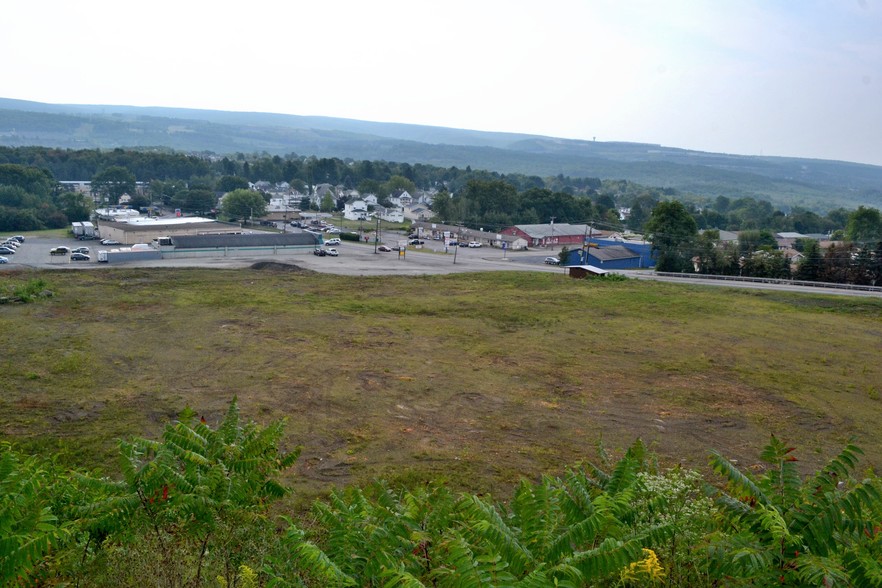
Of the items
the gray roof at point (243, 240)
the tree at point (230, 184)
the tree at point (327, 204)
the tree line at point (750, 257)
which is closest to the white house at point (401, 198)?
the tree at point (327, 204)

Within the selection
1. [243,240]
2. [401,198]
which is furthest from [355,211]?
[243,240]

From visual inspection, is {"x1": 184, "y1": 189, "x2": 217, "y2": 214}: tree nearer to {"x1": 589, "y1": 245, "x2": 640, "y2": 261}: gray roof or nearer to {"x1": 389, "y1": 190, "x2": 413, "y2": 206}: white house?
{"x1": 389, "y1": 190, "x2": 413, "y2": 206}: white house

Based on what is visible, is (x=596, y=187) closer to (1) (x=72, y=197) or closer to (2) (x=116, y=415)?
(1) (x=72, y=197)

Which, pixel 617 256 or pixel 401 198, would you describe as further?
pixel 401 198

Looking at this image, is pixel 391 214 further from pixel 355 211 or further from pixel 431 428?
pixel 431 428

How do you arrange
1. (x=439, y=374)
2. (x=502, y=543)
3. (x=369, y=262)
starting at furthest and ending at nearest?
(x=369, y=262) < (x=439, y=374) < (x=502, y=543)

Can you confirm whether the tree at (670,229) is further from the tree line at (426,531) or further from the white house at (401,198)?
the white house at (401,198)
